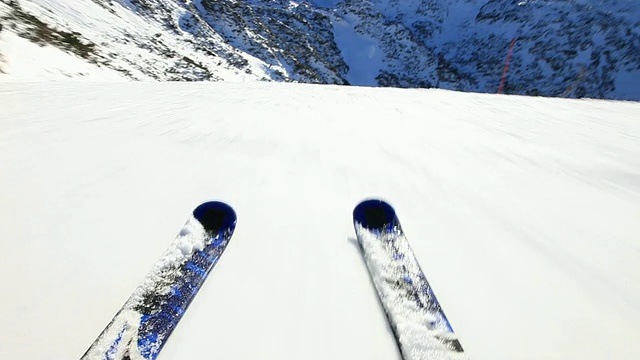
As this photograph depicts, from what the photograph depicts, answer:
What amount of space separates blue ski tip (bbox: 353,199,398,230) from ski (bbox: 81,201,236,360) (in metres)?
0.98

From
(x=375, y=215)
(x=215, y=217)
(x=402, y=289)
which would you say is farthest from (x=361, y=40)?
(x=402, y=289)

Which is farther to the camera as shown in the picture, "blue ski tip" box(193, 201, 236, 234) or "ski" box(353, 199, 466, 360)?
"blue ski tip" box(193, 201, 236, 234)

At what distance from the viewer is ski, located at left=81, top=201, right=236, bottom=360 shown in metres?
1.35

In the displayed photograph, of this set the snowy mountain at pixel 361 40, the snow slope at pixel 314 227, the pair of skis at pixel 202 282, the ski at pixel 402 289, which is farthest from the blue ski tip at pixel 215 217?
the snowy mountain at pixel 361 40

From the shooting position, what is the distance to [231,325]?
155 cm

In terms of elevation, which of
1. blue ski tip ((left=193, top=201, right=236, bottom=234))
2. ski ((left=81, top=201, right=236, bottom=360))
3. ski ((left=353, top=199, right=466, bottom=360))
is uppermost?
ski ((left=353, top=199, right=466, bottom=360))

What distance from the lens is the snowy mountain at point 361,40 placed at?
2125 centimetres

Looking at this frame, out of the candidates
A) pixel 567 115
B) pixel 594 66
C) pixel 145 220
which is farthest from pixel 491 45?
pixel 145 220

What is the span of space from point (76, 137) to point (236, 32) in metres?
51.9

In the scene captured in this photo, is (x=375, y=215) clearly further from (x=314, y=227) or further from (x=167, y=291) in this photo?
(x=167, y=291)

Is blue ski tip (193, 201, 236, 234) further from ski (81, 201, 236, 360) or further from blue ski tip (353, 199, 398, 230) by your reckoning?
blue ski tip (353, 199, 398, 230)

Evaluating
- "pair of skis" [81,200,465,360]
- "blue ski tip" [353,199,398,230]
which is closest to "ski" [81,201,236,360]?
"pair of skis" [81,200,465,360]

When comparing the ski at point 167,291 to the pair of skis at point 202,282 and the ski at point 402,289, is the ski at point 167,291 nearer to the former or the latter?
the pair of skis at point 202,282

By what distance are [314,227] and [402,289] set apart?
892 mm
